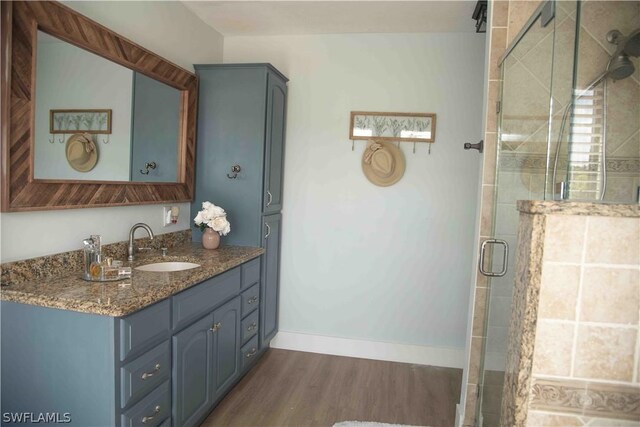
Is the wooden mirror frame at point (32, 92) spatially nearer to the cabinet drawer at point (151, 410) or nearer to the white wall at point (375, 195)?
the cabinet drawer at point (151, 410)

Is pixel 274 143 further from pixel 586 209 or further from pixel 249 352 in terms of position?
pixel 586 209

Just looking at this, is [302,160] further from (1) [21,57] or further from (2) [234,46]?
(1) [21,57]

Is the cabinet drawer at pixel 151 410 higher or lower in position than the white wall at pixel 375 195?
lower

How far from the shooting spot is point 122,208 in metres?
2.20

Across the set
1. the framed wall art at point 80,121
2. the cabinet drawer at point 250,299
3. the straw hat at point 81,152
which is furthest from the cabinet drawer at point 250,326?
the framed wall art at point 80,121

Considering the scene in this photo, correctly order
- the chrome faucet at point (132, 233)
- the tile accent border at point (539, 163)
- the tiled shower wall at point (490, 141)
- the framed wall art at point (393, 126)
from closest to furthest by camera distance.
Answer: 1. the tile accent border at point (539, 163)
2. the tiled shower wall at point (490, 141)
3. the chrome faucet at point (132, 233)
4. the framed wall art at point (393, 126)

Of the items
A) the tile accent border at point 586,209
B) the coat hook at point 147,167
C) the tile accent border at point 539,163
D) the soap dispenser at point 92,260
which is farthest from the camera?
the coat hook at point 147,167

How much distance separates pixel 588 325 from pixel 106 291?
61.7 inches

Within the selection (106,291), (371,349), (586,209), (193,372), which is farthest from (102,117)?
(371,349)

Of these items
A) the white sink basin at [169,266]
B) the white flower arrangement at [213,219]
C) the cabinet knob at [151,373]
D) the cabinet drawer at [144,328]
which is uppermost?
the white flower arrangement at [213,219]

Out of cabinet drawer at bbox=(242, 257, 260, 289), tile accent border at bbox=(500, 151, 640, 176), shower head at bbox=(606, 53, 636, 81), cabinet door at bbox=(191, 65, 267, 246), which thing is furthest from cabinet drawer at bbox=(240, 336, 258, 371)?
shower head at bbox=(606, 53, 636, 81)

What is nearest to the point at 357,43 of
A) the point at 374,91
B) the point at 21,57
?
the point at 374,91

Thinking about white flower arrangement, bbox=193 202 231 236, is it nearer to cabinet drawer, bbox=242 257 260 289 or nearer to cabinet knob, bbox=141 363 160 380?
cabinet drawer, bbox=242 257 260 289

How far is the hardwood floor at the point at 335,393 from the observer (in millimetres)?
2324
